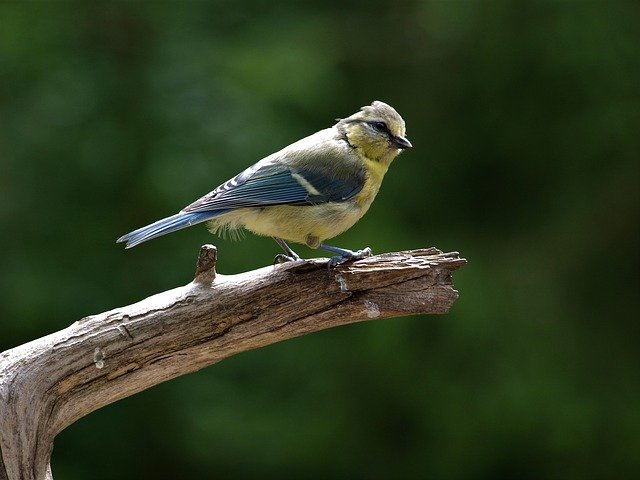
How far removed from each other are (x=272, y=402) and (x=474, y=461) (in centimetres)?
139

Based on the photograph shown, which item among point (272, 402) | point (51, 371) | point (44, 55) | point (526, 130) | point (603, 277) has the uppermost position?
point (44, 55)

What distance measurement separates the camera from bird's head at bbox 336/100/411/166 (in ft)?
13.6

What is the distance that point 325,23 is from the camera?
6402mm

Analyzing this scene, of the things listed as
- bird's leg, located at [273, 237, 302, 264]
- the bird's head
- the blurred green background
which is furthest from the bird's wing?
the blurred green background

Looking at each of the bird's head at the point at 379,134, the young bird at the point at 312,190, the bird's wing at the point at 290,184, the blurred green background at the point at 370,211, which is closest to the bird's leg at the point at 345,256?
the young bird at the point at 312,190

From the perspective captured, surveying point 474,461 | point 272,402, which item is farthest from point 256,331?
point 474,461

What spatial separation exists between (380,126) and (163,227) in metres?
1.13

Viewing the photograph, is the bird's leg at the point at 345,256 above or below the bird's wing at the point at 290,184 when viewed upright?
below

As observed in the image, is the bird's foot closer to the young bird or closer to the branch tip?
the young bird

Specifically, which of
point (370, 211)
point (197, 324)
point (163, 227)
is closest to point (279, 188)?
point (163, 227)

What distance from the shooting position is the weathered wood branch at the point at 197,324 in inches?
133

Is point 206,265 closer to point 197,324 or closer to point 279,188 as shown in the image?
point 197,324

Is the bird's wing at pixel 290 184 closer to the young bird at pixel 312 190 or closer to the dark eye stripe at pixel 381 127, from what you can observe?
the young bird at pixel 312 190

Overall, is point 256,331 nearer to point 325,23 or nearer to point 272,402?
point 272,402
